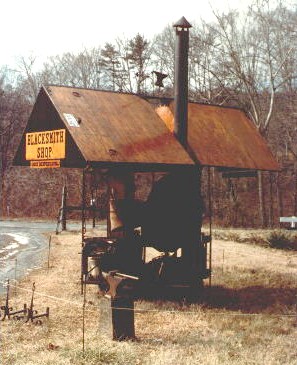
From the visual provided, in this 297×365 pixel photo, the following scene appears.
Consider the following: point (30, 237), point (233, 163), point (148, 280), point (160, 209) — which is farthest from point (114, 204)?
point (30, 237)

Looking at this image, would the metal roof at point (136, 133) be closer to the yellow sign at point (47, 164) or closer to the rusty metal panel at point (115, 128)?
the rusty metal panel at point (115, 128)

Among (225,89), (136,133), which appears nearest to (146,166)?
(136,133)

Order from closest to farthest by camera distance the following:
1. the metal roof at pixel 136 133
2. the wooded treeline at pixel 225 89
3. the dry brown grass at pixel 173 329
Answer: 1. the dry brown grass at pixel 173 329
2. the metal roof at pixel 136 133
3. the wooded treeline at pixel 225 89

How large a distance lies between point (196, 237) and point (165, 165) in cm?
212

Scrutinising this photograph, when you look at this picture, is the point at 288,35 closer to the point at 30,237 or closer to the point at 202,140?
the point at 30,237

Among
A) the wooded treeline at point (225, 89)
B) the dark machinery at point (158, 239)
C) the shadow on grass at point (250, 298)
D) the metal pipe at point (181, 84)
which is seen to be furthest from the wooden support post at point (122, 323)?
the wooded treeline at point (225, 89)

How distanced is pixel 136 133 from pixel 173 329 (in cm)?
440

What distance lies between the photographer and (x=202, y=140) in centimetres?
1281

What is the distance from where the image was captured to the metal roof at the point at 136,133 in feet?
36.0

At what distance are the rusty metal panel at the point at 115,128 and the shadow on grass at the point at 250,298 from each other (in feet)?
10.8

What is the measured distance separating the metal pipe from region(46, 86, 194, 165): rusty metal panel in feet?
0.90

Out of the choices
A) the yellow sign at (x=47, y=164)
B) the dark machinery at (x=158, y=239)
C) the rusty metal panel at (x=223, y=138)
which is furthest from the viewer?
the rusty metal panel at (x=223, y=138)

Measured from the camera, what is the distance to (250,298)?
12.6 meters

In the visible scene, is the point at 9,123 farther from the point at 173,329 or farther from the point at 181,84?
the point at 173,329
